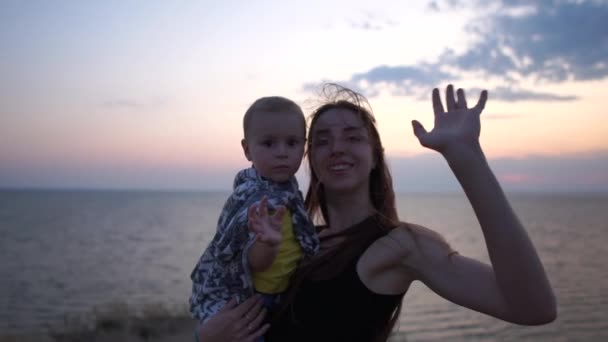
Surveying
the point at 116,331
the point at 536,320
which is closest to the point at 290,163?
the point at 536,320

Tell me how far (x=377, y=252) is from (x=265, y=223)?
0.68 meters

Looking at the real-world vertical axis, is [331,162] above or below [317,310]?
above

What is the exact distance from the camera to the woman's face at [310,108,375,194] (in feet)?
10.3

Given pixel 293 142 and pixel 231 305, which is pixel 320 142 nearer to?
pixel 293 142

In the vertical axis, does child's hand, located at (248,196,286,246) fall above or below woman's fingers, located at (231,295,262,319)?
above

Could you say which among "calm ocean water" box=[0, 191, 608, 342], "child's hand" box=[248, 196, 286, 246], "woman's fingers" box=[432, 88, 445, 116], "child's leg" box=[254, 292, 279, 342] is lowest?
"calm ocean water" box=[0, 191, 608, 342]

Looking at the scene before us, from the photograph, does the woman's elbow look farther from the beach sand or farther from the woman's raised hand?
the beach sand

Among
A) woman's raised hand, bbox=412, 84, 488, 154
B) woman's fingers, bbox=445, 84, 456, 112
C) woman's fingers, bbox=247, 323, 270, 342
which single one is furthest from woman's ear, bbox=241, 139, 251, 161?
woman's fingers, bbox=445, 84, 456, 112

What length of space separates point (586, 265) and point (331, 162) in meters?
24.3

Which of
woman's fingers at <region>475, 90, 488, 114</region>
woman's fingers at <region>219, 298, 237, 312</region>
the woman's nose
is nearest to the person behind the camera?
woman's fingers at <region>475, 90, 488, 114</region>

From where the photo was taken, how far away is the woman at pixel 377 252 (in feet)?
6.73

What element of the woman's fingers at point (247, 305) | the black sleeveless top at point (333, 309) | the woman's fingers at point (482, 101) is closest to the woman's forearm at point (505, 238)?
the woman's fingers at point (482, 101)

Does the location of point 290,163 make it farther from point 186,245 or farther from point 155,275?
point 186,245

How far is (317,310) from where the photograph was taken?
2674mm
